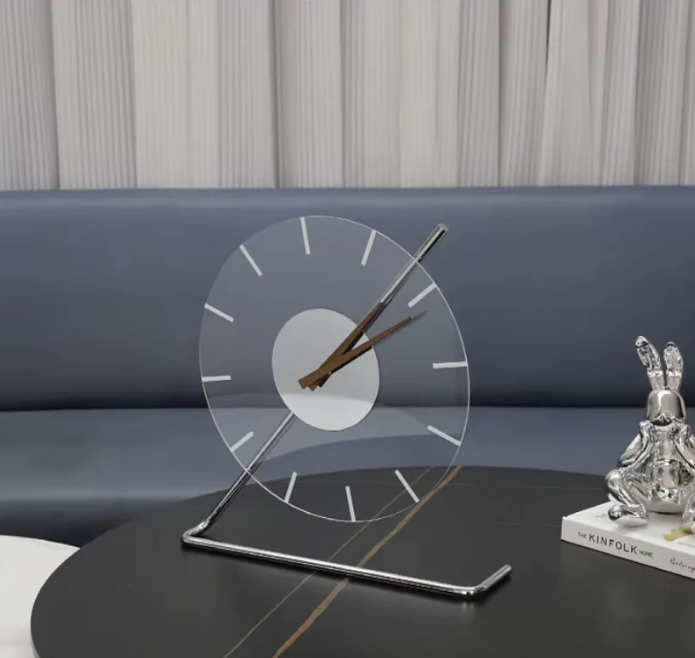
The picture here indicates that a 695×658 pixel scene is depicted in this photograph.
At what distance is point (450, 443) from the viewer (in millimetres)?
1005

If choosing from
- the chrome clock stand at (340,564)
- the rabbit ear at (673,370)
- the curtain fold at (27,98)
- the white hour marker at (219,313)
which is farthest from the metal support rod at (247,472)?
the curtain fold at (27,98)

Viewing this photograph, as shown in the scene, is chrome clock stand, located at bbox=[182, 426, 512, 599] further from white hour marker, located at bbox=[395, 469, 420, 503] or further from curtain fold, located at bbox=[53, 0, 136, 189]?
curtain fold, located at bbox=[53, 0, 136, 189]

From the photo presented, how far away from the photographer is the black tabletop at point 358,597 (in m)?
0.84

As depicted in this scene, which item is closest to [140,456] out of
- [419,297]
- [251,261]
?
[251,261]

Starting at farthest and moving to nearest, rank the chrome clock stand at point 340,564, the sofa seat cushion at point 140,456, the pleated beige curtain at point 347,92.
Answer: the pleated beige curtain at point 347,92
the sofa seat cushion at point 140,456
the chrome clock stand at point 340,564

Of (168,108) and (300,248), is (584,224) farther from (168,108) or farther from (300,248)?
(300,248)

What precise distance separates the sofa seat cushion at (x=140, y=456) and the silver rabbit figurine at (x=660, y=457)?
572 millimetres

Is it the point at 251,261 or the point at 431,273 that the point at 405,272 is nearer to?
the point at 251,261

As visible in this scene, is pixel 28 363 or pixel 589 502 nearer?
pixel 589 502

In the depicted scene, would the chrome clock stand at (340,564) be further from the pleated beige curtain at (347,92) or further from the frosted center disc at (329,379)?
the pleated beige curtain at (347,92)

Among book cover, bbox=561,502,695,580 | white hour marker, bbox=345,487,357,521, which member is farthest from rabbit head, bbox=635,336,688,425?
white hour marker, bbox=345,487,357,521

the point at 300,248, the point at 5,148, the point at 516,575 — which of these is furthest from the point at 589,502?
the point at 5,148

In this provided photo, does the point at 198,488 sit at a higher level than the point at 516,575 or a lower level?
lower

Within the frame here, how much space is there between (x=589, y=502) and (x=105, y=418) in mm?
1164
